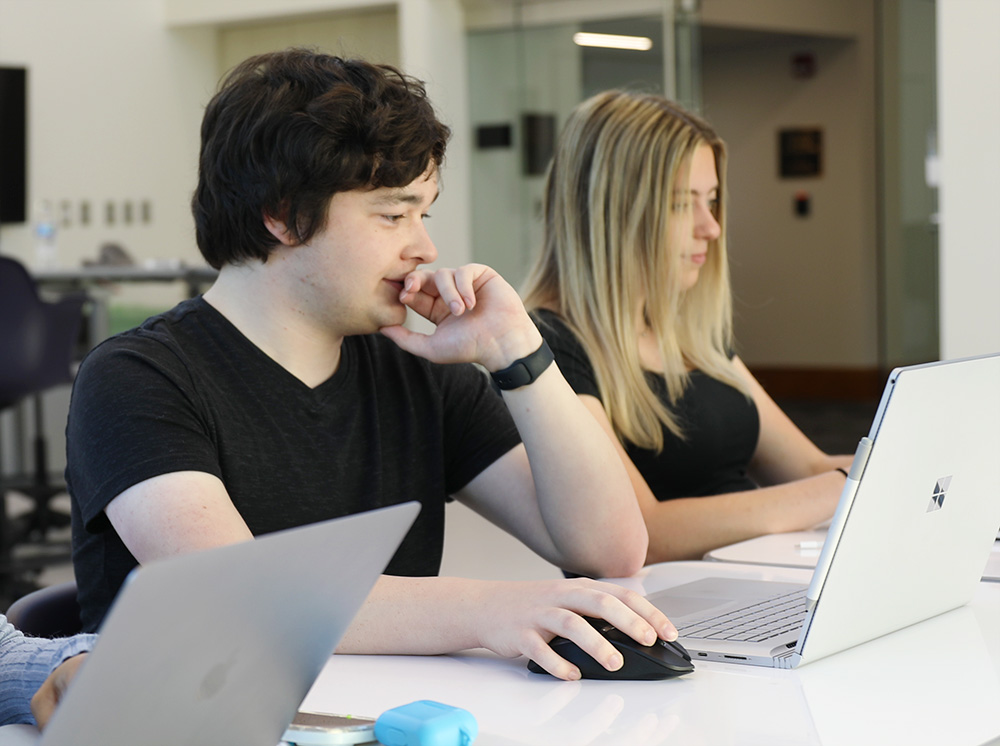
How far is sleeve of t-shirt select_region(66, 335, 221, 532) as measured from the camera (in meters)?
1.16

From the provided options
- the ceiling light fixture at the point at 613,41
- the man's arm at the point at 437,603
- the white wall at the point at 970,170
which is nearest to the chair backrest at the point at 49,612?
the man's arm at the point at 437,603

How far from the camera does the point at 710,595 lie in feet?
4.09

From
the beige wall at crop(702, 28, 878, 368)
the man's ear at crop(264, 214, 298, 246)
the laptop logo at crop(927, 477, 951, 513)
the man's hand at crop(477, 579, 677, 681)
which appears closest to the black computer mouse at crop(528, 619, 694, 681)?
the man's hand at crop(477, 579, 677, 681)

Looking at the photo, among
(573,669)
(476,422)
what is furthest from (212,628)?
(476,422)

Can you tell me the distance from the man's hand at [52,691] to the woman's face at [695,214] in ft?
4.41

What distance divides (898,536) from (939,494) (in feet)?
0.24

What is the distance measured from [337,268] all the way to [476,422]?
342 millimetres

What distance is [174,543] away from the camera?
1109 mm

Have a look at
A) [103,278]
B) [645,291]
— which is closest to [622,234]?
[645,291]

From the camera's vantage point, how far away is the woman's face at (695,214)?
204 centimetres

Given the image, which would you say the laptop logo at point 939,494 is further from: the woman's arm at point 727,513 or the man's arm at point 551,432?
the woman's arm at point 727,513

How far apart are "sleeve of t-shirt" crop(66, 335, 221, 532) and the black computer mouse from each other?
0.42m

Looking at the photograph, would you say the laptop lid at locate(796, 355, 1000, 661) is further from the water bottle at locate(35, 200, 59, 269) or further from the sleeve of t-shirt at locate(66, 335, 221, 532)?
the water bottle at locate(35, 200, 59, 269)

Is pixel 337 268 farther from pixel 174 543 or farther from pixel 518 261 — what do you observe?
pixel 518 261
